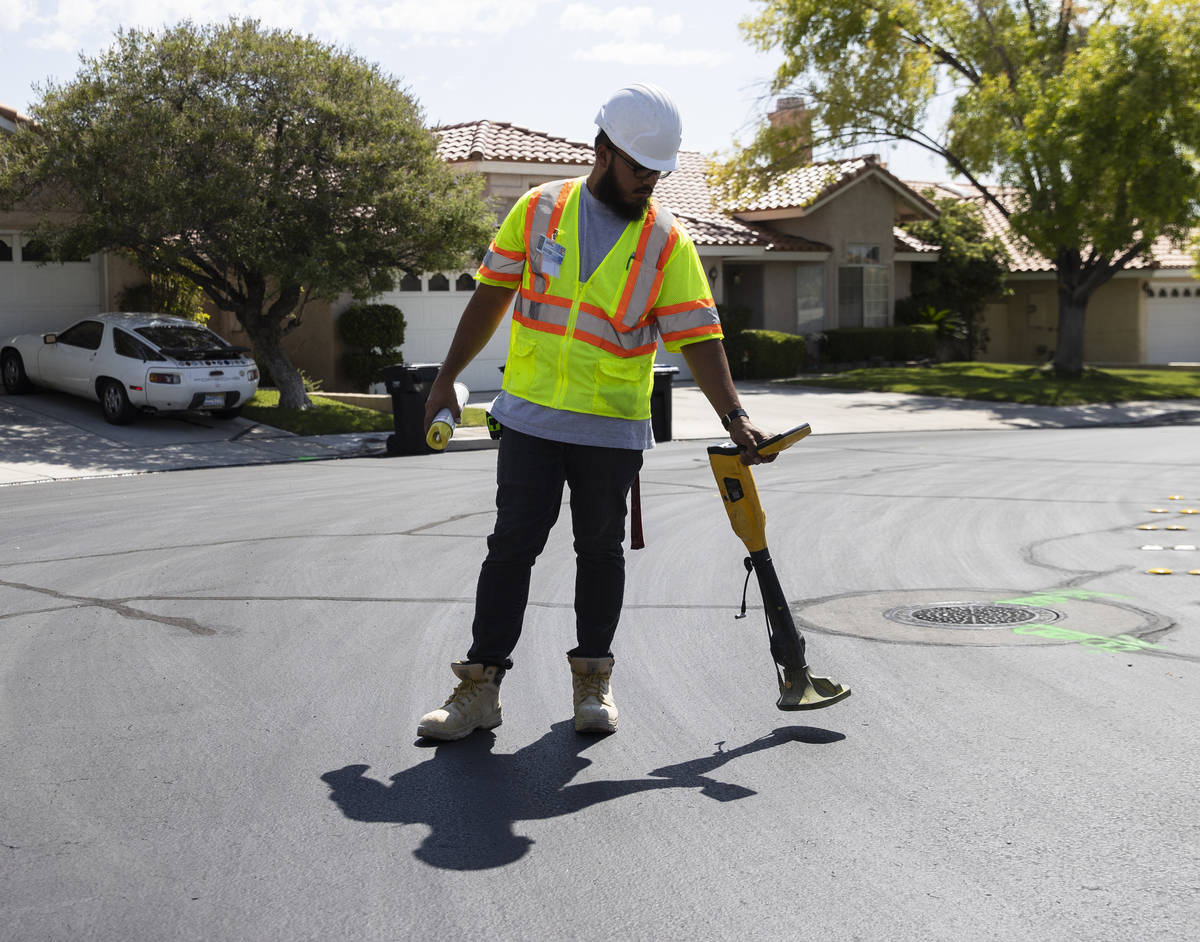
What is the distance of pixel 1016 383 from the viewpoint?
1187 inches

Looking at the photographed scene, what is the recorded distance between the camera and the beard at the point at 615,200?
461 cm

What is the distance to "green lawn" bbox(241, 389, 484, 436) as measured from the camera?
1953cm

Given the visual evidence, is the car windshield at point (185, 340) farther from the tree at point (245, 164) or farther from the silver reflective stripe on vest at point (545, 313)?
the silver reflective stripe on vest at point (545, 313)

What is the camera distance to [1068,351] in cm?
3164

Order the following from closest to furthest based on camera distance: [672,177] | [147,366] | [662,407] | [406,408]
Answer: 1. [662,407]
2. [406,408]
3. [147,366]
4. [672,177]

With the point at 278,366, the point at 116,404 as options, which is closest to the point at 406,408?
the point at 278,366

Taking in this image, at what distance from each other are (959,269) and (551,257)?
3624cm

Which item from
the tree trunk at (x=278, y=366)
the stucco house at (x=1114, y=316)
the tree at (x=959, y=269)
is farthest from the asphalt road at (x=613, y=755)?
the stucco house at (x=1114, y=316)

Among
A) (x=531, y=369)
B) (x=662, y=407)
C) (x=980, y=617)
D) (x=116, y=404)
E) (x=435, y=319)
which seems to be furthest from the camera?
(x=435, y=319)

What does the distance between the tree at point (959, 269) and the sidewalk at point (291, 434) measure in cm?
1147

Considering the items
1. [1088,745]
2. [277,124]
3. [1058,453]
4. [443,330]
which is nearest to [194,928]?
[1088,745]

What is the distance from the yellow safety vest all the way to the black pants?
17cm

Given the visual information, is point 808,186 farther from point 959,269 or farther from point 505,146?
point 505,146

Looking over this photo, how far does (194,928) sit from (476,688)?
162 centimetres
